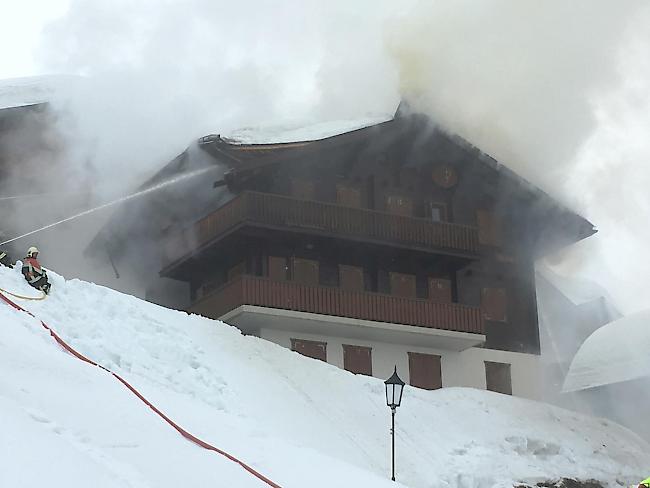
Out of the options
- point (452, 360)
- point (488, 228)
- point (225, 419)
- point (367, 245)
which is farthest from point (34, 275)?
point (488, 228)

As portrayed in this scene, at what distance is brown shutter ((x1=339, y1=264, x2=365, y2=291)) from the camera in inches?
1105

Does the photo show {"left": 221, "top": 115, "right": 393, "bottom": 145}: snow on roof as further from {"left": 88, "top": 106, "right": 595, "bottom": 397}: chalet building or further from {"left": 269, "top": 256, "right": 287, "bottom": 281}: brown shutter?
{"left": 269, "top": 256, "right": 287, "bottom": 281}: brown shutter

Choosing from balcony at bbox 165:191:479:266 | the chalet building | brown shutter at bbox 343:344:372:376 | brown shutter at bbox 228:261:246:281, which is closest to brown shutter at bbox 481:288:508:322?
the chalet building

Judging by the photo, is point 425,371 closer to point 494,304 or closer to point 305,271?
point 494,304

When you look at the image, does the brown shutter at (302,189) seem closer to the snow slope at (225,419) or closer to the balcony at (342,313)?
the balcony at (342,313)

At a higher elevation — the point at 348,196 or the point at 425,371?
the point at 348,196

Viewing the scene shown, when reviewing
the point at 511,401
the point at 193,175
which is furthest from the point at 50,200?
the point at 511,401

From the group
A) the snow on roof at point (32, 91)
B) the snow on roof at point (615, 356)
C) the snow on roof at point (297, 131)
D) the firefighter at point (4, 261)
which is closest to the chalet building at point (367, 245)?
the snow on roof at point (297, 131)

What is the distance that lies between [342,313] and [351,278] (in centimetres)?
225

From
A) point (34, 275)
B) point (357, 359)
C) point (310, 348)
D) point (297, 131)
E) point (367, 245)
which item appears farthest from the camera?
point (297, 131)

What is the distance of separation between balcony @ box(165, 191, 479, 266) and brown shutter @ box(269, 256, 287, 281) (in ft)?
3.82

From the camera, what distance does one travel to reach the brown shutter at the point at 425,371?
89.1ft

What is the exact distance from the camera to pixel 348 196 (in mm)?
29219

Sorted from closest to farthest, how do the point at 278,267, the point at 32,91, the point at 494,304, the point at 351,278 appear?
the point at 278,267, the point at 351,278, the point at 494,304, the point at 32,91
